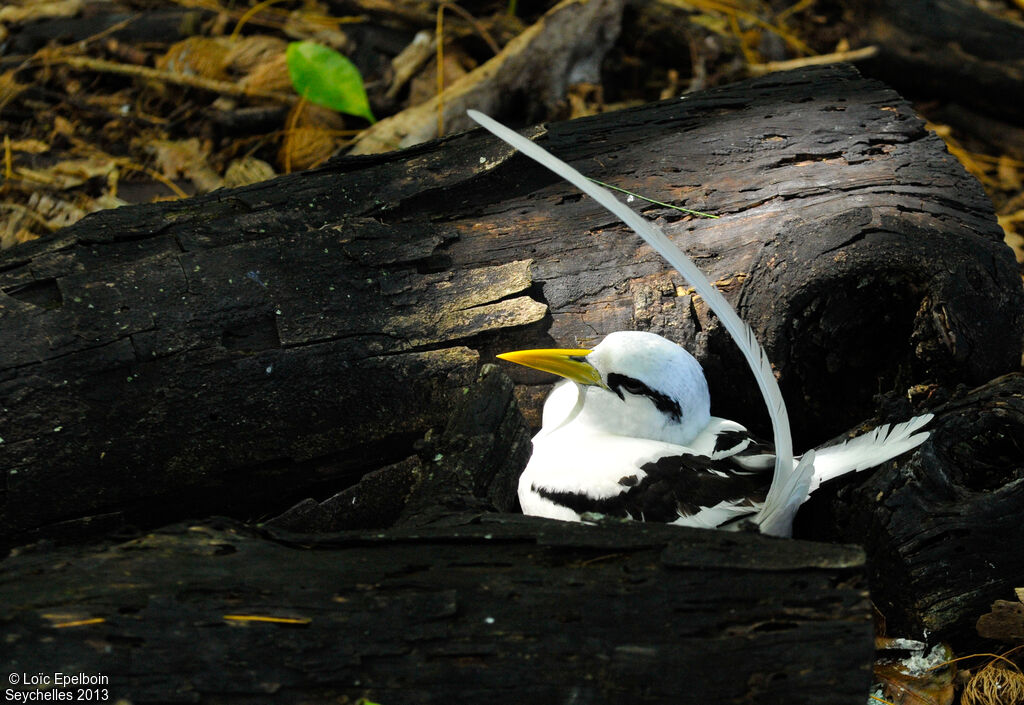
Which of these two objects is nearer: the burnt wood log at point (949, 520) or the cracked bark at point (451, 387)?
the cracked bark at point (451, 387)

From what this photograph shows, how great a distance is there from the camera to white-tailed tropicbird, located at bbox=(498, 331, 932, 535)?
271 cm

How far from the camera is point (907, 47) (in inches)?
205

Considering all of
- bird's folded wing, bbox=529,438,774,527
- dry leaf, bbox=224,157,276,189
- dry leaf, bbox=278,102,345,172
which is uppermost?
dry leaf, bbox=278,102,345,172

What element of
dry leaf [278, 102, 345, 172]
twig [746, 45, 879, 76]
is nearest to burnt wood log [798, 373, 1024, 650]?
twig [746, 45, 879, 76]

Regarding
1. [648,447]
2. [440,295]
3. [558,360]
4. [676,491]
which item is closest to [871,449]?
[676,491]

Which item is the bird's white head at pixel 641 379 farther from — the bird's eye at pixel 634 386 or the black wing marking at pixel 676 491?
the black wing marking at pixel 676 491

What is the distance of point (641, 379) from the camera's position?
294cm

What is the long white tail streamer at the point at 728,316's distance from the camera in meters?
2.01

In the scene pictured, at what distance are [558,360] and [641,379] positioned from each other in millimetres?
292

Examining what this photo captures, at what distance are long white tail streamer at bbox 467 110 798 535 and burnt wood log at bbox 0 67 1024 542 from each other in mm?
744

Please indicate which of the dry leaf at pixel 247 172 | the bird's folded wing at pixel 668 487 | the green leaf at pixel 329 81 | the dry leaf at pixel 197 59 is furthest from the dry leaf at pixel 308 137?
the bird's folded wing at pixel 668 487

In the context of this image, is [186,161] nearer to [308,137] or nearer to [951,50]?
[308,137]

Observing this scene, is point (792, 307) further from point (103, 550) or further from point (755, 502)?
point (103, 550)

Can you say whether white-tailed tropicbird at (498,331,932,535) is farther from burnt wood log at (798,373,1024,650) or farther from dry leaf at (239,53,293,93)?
dry leaf at (239,53,293,93)
